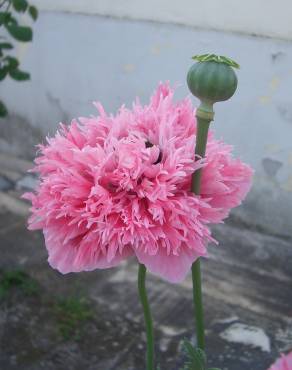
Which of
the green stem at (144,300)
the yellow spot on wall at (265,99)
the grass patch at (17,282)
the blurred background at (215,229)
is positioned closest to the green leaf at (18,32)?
the blurred background at (215,229)

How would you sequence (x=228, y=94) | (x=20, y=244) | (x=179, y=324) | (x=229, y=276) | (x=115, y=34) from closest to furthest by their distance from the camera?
(x=228, y=94), (x=179, y=324), (x=229, y=276), (x=20, y=244), (x=115, y=34)

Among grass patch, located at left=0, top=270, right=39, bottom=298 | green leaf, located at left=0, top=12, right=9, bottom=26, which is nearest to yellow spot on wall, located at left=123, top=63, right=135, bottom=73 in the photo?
green leaf, located at left=0, top=12, right=9, bottom=26

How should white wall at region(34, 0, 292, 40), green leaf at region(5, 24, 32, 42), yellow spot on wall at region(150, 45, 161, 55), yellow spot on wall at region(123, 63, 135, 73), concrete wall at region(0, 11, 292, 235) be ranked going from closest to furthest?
green leaf at region(5, 24, 32, 42), white wall at region(34, 0, 292, 40), concrete wall at region(0, 11, 292, 235), yellow spot on wall at region(150, 45, 161, 55), yellow spot on wall at region(123, 63, 135, 73)

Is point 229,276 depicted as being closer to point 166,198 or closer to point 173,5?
point 173,5

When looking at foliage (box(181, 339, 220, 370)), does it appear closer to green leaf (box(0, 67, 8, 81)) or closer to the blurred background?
the blurred background

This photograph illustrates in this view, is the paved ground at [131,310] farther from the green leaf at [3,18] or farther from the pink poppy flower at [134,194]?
the pink poppy flower at [134,194]

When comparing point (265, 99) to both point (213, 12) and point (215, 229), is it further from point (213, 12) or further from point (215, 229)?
point (215, 229)

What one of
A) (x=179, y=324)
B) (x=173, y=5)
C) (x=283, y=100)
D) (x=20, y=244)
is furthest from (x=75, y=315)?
(x=173, y=5)
